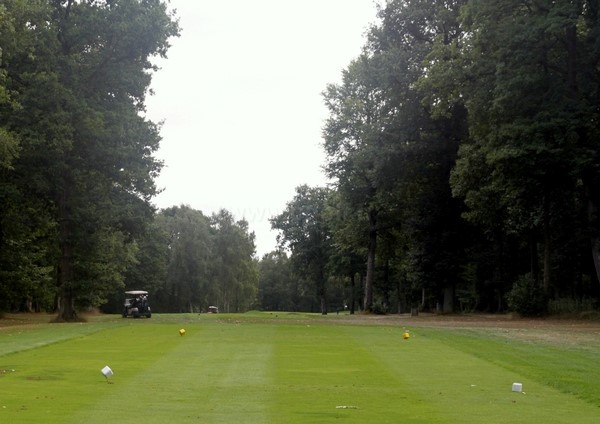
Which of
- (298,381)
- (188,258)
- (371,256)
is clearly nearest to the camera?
(298,381)

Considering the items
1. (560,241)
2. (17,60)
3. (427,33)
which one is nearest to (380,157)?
(427,33)

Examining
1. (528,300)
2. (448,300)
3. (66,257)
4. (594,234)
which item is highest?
(594,234)

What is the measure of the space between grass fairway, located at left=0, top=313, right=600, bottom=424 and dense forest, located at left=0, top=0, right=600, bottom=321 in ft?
50.8

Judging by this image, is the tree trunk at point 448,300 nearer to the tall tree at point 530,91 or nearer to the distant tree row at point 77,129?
the tall tree at point 530,91

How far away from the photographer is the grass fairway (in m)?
10.1

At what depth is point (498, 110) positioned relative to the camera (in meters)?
37.8

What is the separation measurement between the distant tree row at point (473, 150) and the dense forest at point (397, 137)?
12 centimetres

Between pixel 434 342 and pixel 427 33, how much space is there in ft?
108

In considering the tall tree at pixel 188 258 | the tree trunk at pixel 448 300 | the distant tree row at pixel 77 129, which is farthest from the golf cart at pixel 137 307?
the tall tree at pixel 188 258

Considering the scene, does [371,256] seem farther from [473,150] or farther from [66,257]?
[66,257]

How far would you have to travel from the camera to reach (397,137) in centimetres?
5097

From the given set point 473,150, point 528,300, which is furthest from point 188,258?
point 528,300

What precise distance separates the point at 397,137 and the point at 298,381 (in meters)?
38.8

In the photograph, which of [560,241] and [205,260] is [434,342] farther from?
[205,260]
